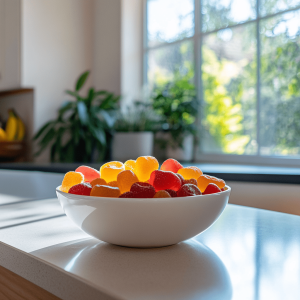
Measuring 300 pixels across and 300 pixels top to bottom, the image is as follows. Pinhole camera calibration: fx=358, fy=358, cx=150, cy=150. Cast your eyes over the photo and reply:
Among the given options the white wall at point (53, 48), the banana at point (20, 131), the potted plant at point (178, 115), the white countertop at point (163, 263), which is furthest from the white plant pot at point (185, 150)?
the white countertop at point (163, 263)

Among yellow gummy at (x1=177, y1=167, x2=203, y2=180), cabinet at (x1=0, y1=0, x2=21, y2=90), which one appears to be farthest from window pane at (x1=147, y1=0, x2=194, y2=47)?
yellow gummy at (x1=177, y1=167, x2=203, y2=180)

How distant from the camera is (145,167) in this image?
608 mm

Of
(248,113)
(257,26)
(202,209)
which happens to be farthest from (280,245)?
(257,26)

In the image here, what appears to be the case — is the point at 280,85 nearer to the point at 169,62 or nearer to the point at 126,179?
the point at 169,62

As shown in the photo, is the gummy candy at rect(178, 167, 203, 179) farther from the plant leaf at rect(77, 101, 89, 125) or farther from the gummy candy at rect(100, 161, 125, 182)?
the plant leaf at rect(77, 101, 89, 125)

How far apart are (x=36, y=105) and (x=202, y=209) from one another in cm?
230

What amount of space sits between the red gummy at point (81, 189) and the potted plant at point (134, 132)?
5.70ft

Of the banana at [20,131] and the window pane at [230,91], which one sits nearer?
the window pane at [230,91]

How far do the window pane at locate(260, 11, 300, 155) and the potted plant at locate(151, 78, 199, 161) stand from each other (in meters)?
0.45

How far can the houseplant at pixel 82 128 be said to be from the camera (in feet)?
7.92

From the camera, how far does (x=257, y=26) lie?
7.07ft

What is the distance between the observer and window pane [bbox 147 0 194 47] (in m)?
2.54

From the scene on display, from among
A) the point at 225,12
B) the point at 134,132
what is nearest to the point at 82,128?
the point at 134,132

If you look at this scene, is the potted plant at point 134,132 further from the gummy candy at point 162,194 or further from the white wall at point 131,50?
the gummy candy at point 162,194
